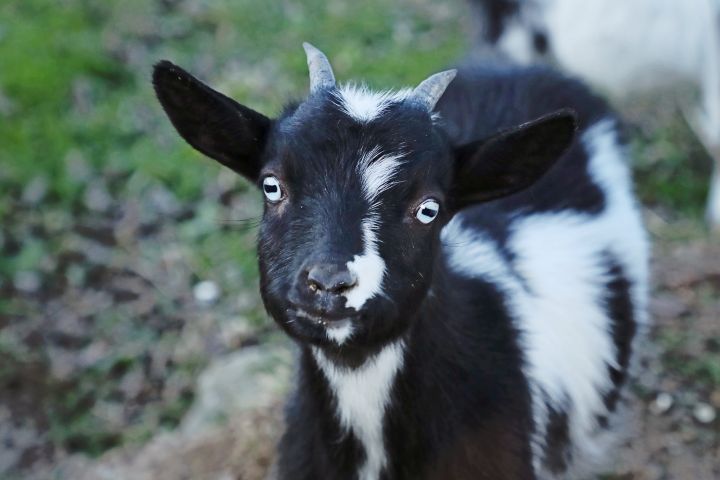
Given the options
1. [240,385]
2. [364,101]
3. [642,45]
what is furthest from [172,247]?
[364,101]

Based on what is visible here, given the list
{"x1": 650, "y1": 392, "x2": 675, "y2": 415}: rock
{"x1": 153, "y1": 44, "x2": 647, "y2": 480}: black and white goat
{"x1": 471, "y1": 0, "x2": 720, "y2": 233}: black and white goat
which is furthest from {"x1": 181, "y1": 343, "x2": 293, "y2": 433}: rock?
{"x1": 471, "y1": 0, "x2": 720, "y2": 233}: black and white goat

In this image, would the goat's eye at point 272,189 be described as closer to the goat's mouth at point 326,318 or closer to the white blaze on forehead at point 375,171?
the white blaze on forehead at point 375,171

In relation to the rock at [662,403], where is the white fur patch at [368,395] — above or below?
above

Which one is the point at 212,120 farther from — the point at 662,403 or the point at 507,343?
the point at 662,403

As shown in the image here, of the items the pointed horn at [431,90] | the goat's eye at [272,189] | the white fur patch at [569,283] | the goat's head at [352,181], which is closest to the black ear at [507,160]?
the goat's head at [352,181]

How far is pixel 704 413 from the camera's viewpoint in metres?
4.18

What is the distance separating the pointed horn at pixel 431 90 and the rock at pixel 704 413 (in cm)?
195

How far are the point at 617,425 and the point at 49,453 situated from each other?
2.39m

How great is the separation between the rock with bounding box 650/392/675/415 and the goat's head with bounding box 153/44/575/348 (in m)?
1.70

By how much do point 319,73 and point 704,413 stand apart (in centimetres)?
222

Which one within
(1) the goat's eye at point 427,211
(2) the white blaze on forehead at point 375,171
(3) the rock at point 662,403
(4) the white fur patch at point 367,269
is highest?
(2) the white blaze on forehead at point 375,171

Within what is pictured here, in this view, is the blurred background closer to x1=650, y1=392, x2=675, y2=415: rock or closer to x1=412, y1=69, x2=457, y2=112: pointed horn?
x1=650, y1=392, x2=675, y2=415: rock

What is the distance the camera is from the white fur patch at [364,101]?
2.76 meters

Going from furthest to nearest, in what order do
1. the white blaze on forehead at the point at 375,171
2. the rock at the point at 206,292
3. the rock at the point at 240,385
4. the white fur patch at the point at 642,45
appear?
the white fur patch at the point at 642,45, the rock at the point at 206,292, the rock at the point at 240,385, the white blaze on forehead at the point at 375,171
